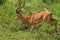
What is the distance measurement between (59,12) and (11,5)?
179 cm

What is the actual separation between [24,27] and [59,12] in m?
1.48

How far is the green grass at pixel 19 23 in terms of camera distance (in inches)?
311

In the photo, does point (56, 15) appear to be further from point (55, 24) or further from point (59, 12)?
point (55, 24)

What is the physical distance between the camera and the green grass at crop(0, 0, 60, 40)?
25.9 feet

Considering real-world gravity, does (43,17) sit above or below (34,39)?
above

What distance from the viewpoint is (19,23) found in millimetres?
8672

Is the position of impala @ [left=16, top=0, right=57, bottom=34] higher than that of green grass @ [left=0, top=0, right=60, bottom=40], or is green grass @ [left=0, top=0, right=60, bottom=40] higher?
impala @ [left=16, top=0, right=57, bottom=34]

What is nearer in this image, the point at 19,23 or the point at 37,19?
the point at 37,19

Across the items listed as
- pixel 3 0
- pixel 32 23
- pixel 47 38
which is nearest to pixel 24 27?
pixel 32 23

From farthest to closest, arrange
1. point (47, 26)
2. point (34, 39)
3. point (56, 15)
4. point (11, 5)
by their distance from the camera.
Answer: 1. point (11, 5)
2. point (56, 15)
3. point (47, 26)
4. point (34, 39)

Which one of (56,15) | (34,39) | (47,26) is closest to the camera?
(34,39)

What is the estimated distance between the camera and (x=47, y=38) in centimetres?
775

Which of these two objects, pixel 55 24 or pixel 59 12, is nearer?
pixel 55 24

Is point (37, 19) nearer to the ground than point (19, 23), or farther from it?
farther from it
